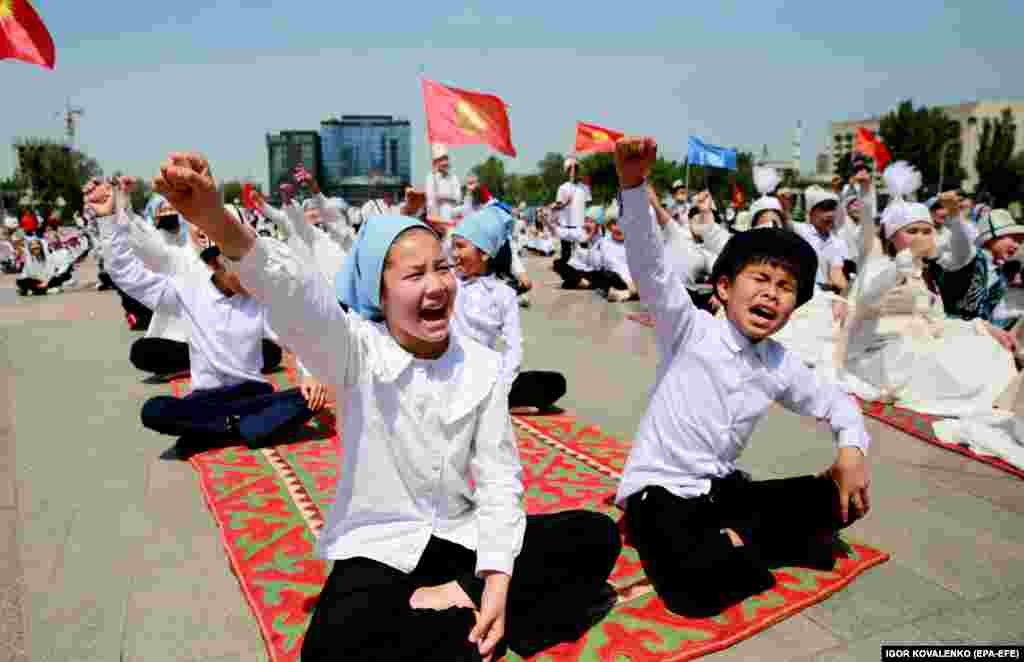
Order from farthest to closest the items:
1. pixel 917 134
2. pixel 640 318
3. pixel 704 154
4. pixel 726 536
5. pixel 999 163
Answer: pixel 999 163
pixel 917 134
pixel 704 154
pixel 640 318
pixel 726 536

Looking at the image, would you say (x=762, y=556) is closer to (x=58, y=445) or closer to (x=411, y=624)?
(x=411, y=624)

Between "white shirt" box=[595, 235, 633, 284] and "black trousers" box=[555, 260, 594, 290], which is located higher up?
"white shirt" box=[595, 235, 633, 284]

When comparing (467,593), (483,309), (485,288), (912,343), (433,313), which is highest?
(433,313)

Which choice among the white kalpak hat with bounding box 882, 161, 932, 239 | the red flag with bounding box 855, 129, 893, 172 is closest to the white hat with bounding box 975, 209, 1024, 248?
the white kalpak hat with bounding box 882, 161, 932, 239

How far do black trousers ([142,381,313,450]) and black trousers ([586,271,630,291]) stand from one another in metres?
8.15

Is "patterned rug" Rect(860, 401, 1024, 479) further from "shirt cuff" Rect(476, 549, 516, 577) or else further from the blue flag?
the blue flag

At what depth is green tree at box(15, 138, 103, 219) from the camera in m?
37.3


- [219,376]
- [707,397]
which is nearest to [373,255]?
[707,397]

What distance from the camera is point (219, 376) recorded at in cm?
488

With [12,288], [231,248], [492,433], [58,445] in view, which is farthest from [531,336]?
[12,288]

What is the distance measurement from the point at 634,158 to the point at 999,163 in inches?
2168

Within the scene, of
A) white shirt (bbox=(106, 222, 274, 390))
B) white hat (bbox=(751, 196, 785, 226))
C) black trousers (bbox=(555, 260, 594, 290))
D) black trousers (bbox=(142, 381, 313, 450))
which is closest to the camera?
black trousers (bbox=(142, 381, 313, 450))

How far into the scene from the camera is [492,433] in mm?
2229

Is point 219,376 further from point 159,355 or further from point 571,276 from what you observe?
point 571,276
